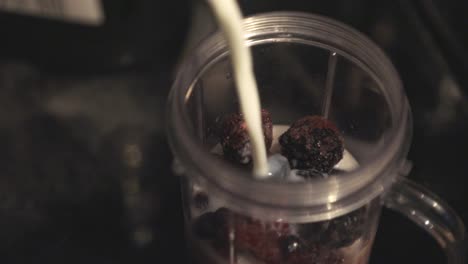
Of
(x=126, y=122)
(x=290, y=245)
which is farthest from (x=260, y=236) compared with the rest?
(x=126, y=122)

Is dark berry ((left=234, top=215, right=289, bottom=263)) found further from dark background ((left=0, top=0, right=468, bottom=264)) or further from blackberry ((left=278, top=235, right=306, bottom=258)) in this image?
dark background ((left=0, top=0, right=468, bottom=264))

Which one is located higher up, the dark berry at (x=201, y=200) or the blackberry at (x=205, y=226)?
the dark berry at (x=201, y=200)

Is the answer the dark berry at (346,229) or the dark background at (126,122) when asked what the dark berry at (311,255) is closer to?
the dark berry at (346,229)

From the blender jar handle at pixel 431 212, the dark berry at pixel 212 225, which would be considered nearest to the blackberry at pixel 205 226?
the dark berry at pixel 212 225

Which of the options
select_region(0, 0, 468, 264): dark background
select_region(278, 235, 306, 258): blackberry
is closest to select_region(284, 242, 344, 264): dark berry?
select_region(278, 235, 306, 258): blackberry

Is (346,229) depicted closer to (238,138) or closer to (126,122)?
(238,138)

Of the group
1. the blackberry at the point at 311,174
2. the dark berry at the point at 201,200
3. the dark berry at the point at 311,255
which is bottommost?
the dark berry at the point at 311,255
